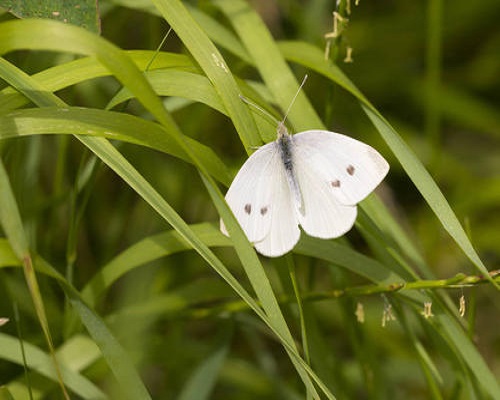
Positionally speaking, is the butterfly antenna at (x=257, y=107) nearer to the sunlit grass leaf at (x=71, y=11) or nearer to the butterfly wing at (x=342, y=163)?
the butterfly wing at (x=342, y=163)

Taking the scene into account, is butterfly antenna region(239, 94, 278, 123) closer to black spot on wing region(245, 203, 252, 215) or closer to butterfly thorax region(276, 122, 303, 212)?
butterfly thorax region(276, 122, 303, 212)

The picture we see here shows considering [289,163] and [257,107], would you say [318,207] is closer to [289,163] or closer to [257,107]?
[289,163]

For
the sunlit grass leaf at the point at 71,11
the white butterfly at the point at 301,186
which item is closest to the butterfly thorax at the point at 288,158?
the white butterfly at the point at 301,186

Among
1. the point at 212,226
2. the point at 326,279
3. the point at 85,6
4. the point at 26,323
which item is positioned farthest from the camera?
the point at 326,279

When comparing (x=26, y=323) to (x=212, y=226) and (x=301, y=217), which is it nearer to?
(x=212, y=226)

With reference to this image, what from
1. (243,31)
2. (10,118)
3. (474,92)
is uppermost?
(474,92)

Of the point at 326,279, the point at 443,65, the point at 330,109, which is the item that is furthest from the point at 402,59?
the point at 330,109

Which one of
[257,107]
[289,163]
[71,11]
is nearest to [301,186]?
[289,163]
